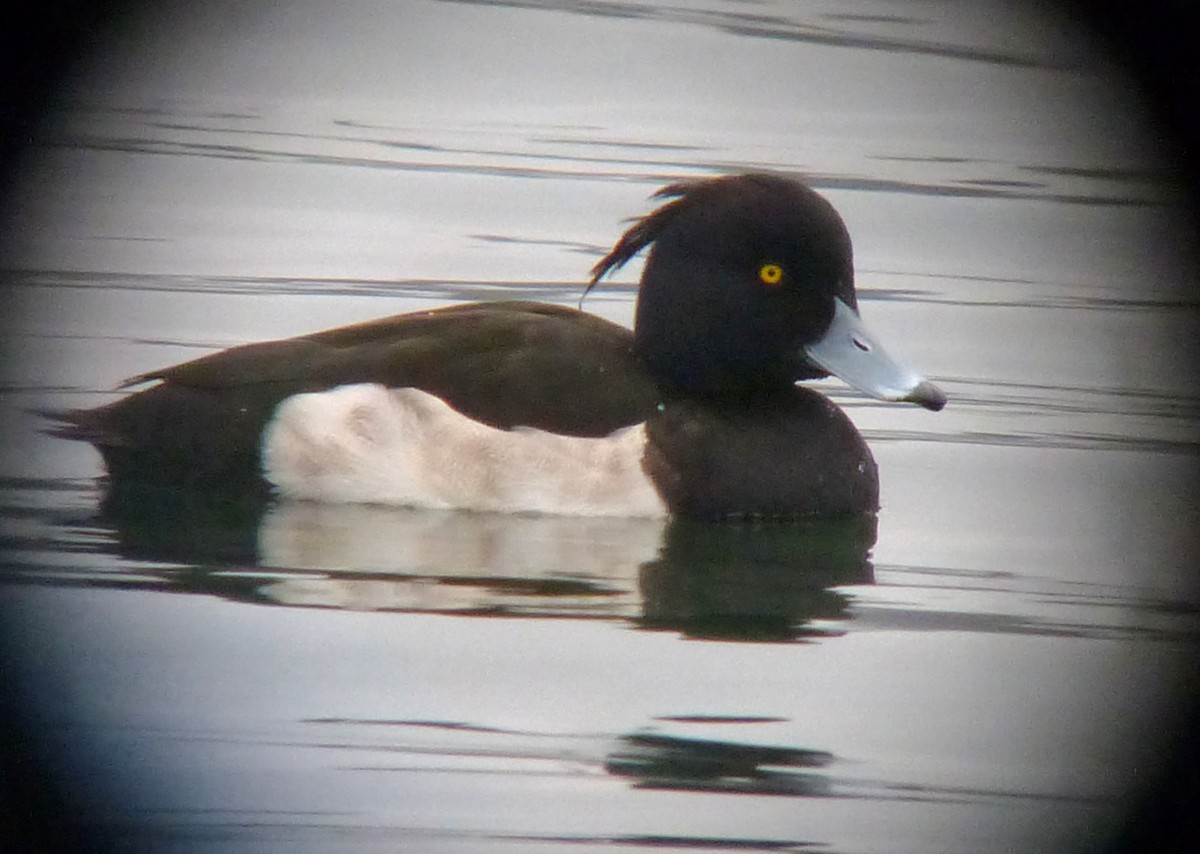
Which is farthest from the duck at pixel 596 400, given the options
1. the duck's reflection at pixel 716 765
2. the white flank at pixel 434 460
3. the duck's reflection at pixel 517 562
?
the duck's reflection at pixel 716 765

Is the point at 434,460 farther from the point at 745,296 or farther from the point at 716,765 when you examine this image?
the point at 716,765

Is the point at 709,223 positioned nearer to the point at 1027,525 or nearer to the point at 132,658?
the point at 1027,525

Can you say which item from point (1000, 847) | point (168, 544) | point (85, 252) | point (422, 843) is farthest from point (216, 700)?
point (85, 252)

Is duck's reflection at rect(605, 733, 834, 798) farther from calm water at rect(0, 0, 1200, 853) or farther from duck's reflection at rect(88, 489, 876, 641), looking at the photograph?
duck's reflection at rect(88, 489, 876, 641)

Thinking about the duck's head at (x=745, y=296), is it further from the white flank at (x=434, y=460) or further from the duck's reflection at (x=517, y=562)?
the duck's reflection at (x=517, y=562)

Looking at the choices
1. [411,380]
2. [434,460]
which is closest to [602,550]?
[434,460]

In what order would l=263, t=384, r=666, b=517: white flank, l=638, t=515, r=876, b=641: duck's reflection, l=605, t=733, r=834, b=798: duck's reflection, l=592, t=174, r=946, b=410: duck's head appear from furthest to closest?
l=592, t=174, r=946, b=410: duck's head, l=263, t=384, r=666, b=517: white flank, l=638, t=515, r=876, b=641: duck's reflection, l=605, t=733, r=834, b=798: duck's reflection

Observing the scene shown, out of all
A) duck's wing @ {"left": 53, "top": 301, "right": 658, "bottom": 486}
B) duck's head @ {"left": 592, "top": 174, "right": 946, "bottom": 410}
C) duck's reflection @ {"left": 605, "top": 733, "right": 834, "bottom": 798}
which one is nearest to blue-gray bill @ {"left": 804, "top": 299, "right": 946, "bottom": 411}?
duck's head @ {"left": 592, "top": 174, "right": 946, "bottom": 410}
